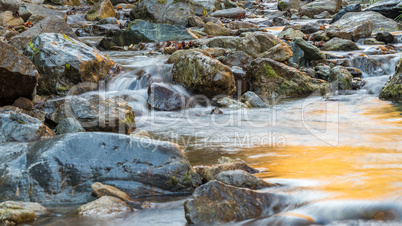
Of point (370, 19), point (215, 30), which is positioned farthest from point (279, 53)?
point (370, 19)

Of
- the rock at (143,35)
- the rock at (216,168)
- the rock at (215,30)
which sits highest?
the rock at (215,30)

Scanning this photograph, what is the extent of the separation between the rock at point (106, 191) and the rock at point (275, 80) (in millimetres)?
5951

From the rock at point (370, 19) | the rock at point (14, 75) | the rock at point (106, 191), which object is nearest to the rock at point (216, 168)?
the rock at point (106, 191)

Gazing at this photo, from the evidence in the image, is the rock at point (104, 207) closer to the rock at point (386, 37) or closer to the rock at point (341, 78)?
the rock at point (341, 78)

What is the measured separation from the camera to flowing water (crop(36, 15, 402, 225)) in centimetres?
274

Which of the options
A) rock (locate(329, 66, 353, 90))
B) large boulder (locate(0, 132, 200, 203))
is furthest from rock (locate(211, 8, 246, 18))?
large boulder (locate(0, 132, 200, 203))

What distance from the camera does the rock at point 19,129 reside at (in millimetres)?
3934

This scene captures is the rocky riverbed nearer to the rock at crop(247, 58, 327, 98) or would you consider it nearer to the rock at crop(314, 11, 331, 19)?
the rock at crop(247, 58, 327, 98)

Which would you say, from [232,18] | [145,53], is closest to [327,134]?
[145,53]

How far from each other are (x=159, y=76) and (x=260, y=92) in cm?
235

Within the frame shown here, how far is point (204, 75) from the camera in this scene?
7441 millimetres

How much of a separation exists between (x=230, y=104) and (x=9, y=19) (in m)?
11.9

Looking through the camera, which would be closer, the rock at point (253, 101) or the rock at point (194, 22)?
the rock at point (253, 101)

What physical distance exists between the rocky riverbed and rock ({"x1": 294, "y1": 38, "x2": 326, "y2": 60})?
3 centimetres
